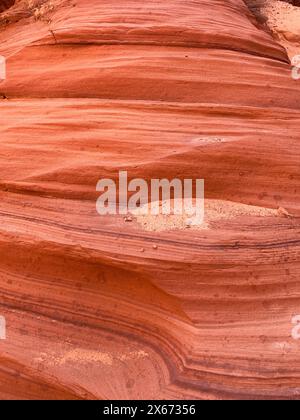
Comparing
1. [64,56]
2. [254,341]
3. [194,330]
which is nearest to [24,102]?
[64,56]

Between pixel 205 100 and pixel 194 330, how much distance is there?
5.72 feet

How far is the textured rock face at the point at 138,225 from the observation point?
8.42 ft

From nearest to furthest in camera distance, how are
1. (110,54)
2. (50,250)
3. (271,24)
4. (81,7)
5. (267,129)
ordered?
(50,250) < (267,129) < (110,54) < (81,7) < (271,24)

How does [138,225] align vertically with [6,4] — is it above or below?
below

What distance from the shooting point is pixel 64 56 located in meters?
3.55

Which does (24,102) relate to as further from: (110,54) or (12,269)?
(12,269)

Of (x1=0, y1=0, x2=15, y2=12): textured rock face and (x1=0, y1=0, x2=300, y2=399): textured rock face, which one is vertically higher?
(x1=0, y1=0, x2=15, y2=12): textured rock face

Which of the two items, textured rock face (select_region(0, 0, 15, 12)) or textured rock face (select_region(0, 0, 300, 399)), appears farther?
textured rock face (select_region(0, 0, 15, 12))

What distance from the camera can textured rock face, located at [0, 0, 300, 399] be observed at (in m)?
2.57

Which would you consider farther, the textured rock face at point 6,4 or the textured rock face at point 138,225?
the textured rock face at point 6,4

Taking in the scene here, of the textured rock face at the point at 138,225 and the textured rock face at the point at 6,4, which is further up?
the textured rock face at the point at 6,4

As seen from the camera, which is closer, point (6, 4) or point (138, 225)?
point (138, 225)

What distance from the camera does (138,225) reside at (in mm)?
→ 2742

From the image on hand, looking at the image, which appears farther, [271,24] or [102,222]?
[271,24]
